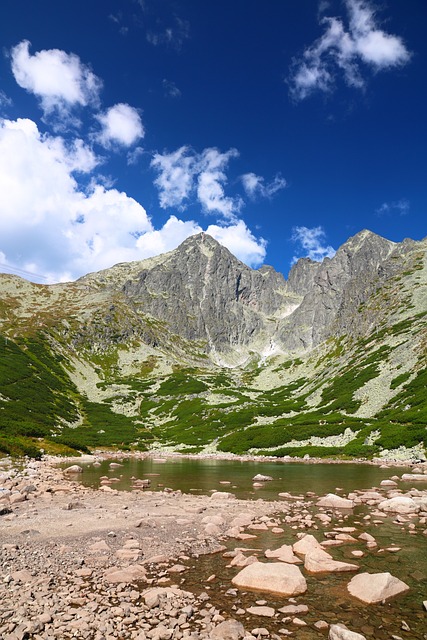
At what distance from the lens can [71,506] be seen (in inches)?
957

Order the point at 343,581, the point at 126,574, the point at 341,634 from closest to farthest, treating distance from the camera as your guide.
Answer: the point at 341,634 → the point at 343,581 → the point at 126,574

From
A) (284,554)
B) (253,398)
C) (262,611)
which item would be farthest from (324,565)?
(253,398)

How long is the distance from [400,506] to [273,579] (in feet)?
49.1

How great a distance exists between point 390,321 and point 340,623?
150 meters

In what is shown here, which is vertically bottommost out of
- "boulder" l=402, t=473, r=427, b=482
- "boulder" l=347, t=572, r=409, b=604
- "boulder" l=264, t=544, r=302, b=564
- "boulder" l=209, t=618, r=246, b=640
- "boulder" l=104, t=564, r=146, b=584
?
"boulder" l=402, t=473, r=427, b=482

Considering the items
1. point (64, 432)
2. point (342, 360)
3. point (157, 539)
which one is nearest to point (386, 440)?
point (157, 539)

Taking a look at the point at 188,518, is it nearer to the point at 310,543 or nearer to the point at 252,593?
the point at 310,543

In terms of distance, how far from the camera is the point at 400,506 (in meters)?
23.3

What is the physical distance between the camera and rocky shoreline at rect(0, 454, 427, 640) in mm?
9656

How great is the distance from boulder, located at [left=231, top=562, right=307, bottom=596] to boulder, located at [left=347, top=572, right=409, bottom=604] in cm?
157

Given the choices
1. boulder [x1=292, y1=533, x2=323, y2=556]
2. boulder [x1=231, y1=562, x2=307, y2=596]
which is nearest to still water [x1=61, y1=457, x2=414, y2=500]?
boulder [x1=292, y1=533, x2=323, y2=556]

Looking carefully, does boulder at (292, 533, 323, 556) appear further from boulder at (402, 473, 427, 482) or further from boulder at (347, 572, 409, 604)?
boulder at (402, 473, 427, 482)

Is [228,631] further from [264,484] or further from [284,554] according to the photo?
[264,484]

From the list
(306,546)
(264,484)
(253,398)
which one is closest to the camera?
(306,546)
